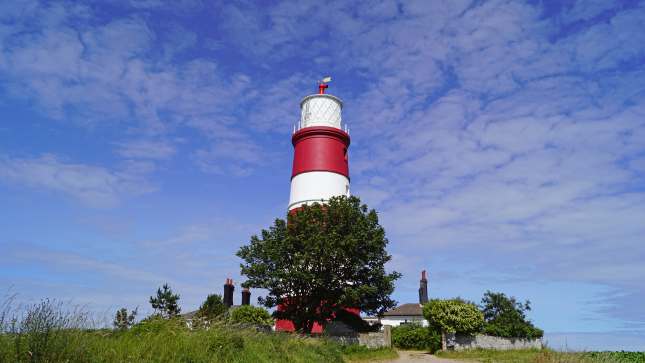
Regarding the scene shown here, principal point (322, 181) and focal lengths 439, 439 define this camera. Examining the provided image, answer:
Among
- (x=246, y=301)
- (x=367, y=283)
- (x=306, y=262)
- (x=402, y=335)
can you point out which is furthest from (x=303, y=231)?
(x=246, y=301)

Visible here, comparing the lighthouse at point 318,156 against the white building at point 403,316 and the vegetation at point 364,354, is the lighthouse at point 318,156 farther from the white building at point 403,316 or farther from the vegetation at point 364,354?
the white building at point 403,316

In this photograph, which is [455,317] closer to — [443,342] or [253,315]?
[443,342]

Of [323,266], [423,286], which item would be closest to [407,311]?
[423,286]

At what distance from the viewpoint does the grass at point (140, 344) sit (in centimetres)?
738

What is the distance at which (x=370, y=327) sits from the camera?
2709 centimetres

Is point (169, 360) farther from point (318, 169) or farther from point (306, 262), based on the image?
point (318, 169)

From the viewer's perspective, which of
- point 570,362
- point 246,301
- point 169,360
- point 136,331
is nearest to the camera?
point 169,360

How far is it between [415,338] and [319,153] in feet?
45.2

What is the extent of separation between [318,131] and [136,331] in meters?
21.1

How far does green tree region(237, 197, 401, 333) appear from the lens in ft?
74.2

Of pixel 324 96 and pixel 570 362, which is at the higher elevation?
pixel 324 96

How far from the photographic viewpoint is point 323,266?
75.4ft

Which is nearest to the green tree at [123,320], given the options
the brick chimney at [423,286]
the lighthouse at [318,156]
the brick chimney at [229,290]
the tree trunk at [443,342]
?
the lighthouse at [318,156]

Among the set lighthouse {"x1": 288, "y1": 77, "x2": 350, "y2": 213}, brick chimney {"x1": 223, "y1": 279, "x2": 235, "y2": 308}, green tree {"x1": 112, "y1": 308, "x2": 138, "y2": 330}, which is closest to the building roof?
brick chimney {"x1": 223, "y1": 279, "x2": 235, "y2": 308}
